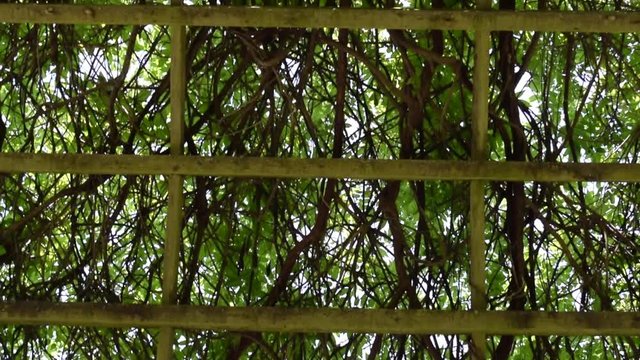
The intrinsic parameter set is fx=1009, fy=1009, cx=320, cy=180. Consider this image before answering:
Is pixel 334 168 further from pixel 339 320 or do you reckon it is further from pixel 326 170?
pixel 339 320

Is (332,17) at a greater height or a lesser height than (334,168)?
greater

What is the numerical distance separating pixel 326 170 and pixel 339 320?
0.31 meters

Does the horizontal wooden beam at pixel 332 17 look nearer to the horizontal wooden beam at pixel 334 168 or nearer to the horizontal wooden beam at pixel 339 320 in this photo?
the horizontal wooden beam at pixel 334 168

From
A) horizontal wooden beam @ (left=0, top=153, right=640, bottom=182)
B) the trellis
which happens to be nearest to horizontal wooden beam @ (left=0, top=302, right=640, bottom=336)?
the trellis

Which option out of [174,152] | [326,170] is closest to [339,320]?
[326,170]

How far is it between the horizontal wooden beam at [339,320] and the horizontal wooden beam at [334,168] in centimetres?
28

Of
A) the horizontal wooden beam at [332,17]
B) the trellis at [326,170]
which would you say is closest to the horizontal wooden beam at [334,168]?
the trellis at [326,170]

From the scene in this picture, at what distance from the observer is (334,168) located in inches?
81.4

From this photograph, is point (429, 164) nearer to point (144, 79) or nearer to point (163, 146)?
point (163, 146)

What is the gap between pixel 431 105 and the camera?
8.06 ft

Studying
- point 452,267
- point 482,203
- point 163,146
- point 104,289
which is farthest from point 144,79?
point 482,203

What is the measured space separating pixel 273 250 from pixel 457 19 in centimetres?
97

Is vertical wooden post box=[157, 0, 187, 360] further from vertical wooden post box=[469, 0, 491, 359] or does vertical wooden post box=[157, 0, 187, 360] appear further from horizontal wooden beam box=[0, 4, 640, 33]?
vertical wooden post box=[469, 0, 491, 359]

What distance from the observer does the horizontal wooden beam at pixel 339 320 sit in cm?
204
